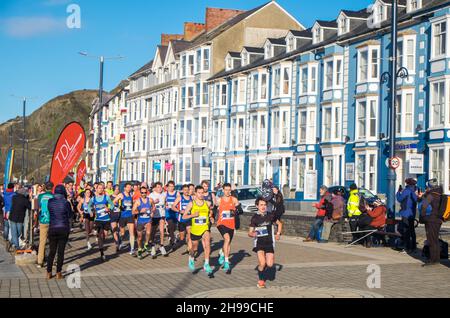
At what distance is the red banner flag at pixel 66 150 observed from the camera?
1758 cm

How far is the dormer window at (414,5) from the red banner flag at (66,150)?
26893 mm

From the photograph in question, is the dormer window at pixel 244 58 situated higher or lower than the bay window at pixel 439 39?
higher

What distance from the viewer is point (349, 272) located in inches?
615

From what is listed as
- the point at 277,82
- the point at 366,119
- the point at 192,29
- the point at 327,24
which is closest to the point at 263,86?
the point at 277,82

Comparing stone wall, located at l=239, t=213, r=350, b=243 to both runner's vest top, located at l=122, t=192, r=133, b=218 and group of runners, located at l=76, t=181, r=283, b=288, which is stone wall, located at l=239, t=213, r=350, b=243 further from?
runner's vest top, located at l=122, t=192, r=133, b=218

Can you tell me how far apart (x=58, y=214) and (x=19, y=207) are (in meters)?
5.03

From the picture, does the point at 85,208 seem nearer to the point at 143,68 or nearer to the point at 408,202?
the point at 408,202

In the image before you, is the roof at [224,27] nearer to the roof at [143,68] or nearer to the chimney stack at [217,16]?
the chimney stack at [217,16]

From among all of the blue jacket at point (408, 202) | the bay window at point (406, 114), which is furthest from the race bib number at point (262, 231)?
the bay window at point (406, 114)

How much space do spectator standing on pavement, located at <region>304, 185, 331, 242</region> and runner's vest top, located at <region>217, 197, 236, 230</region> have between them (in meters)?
7.50

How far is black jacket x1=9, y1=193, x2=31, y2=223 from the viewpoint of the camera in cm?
1931

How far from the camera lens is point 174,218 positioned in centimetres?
2103

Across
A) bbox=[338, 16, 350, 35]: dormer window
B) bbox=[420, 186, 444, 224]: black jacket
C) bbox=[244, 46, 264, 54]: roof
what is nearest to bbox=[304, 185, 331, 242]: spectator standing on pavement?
bbox=[420, 186, 444, 224]: black jacket

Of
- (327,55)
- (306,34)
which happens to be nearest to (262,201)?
(327,55)
